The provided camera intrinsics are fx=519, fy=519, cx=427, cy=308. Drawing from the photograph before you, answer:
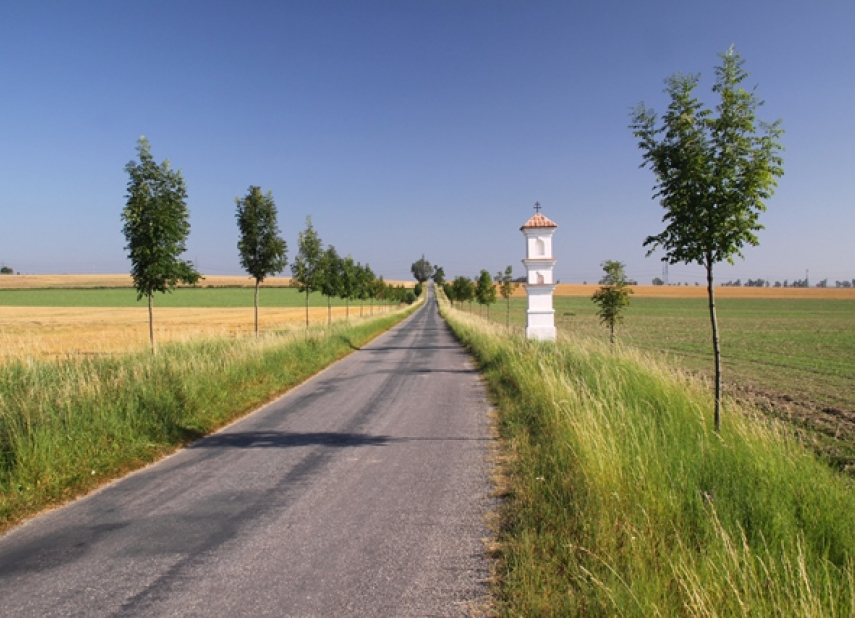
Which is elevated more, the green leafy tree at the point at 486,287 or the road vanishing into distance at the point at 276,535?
the green leafy tree at the point at 486,287

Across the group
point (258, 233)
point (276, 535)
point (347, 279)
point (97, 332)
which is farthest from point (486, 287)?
point (276, 535)

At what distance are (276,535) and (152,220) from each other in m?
13.1

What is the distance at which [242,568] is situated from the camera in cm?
383

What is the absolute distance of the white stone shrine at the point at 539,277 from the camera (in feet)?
53.3

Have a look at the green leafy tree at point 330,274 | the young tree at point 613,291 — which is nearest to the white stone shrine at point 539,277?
the young tree at point 613,291

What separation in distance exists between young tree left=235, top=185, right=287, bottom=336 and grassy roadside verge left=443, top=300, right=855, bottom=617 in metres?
18.9

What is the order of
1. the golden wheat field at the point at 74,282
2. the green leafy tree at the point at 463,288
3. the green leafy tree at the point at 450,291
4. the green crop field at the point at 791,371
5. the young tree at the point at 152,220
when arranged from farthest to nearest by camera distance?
the golden wheat field at the point at 74,282 < the green leafy tree at the point at 450,291 < the green leafy tree at the point at 463,288 < the young tree at the point at 152,220 < the green crop field at the point at 791,371

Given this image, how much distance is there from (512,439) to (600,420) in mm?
1349

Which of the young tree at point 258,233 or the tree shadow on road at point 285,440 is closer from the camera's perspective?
the tree shadow on road at point 285,440

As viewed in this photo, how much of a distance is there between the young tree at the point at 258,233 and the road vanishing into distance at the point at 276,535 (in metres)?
16.3

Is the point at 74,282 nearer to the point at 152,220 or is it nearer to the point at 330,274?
the point at 330,274

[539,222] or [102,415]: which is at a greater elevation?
[539,222]

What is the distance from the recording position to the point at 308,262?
99.8 feet

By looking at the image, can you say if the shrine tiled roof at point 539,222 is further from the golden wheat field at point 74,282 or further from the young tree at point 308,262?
the golden wheat field at point 74,282
